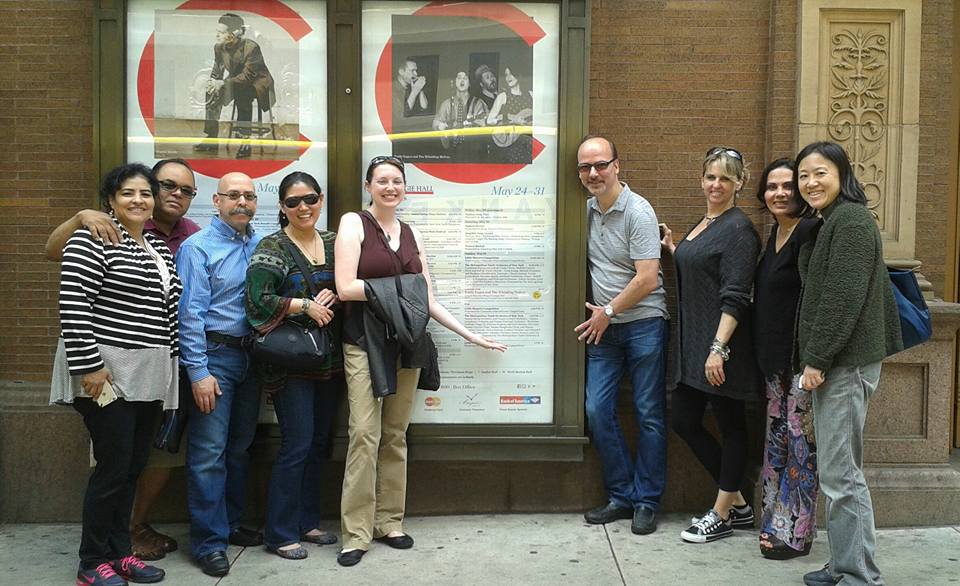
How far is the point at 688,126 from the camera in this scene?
17.8ft

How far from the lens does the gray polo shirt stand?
5.07 metres

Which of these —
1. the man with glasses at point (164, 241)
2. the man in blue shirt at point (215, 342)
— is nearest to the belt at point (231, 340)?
the man in blue shirt at point (215, 342)

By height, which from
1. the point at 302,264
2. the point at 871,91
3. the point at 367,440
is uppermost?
the point at 871,91

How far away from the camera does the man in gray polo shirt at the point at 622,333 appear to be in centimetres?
507

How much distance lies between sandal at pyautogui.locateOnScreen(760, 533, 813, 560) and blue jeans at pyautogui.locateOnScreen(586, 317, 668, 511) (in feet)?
2.32

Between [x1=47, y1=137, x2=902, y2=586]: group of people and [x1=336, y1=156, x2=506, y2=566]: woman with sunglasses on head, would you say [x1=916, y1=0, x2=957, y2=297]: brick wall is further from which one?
[x1=336, y1=156, x2=506, y2=566]: woman with sunglasses on head

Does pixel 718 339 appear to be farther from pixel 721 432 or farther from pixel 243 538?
pixel 243 538

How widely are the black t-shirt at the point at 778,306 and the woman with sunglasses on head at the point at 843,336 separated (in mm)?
319

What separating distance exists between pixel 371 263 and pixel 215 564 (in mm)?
1762

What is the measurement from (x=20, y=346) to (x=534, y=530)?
3.37 metres

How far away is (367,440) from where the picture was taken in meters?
4.62

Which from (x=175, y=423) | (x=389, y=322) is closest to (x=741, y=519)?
(x=389, y=322)

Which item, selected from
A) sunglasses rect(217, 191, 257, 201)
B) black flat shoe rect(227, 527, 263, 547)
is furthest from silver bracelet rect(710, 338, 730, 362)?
black flat shoe rect(227, 527, 263, 547)

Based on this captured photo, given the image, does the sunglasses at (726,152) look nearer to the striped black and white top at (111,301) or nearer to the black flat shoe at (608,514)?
the black flat shoe at (608,514)
